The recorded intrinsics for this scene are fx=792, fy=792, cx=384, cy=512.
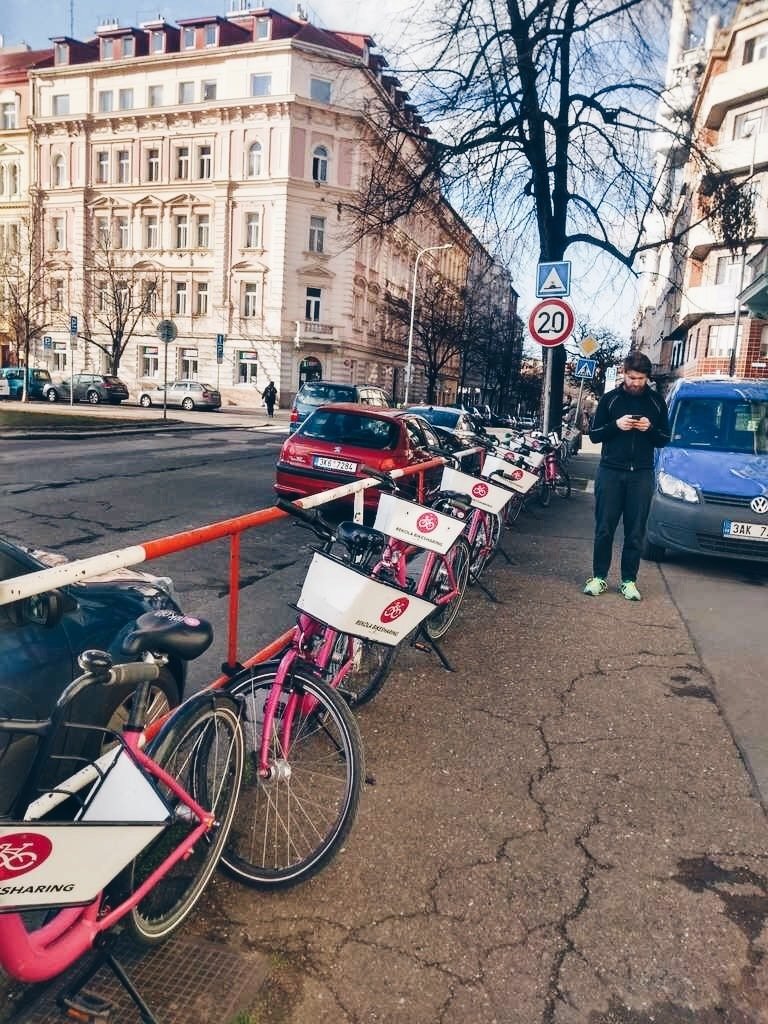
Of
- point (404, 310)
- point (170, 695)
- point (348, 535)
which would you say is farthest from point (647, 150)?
point (404, 310)

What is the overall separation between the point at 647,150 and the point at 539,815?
14353 millimetres

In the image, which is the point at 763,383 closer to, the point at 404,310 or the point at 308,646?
the point at 308,646

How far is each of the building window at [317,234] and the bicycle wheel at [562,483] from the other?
134 ft

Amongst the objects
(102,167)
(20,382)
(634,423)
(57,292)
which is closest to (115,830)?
(634,423)

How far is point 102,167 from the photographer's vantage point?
54844 millimetres

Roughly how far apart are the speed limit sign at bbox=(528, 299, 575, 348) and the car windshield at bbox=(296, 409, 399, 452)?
2270 mm

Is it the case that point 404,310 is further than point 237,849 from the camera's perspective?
Yes

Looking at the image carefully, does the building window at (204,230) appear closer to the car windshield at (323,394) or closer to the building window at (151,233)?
the building window at (151,233)

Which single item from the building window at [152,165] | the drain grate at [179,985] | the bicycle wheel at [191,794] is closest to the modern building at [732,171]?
the bicycle wheel at [191,794]

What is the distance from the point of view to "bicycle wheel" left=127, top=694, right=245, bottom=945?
233cm

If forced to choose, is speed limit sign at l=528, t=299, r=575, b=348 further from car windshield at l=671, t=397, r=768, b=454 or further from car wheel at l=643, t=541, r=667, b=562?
car wheel at l=643, t=541, r=667, b=562

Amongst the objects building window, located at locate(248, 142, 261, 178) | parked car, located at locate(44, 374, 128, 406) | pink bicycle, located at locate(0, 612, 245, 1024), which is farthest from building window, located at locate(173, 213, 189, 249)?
pink bicycle, located at locate(0, 612, 245, 1024)

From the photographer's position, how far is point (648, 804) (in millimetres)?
3496

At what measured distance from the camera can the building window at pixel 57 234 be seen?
55.9 meters
